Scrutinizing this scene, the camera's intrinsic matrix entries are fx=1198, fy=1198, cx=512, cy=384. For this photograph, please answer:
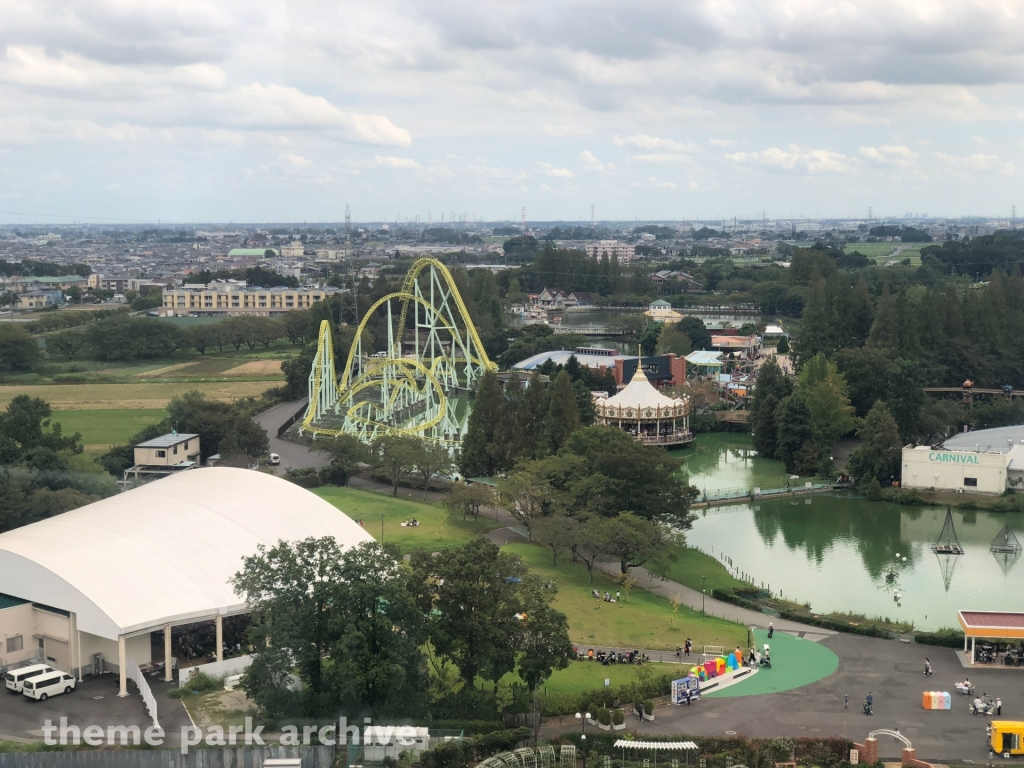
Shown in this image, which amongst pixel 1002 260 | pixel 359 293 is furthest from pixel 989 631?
pixel 1002 260

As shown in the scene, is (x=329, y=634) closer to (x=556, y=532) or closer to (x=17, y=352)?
(x=556, y=532)

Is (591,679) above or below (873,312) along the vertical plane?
below

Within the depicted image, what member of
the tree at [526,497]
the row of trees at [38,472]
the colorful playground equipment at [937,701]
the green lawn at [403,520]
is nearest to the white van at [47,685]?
the row of trees at [38,472]

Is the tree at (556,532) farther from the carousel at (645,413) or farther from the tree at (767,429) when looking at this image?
the tree at (767,429)

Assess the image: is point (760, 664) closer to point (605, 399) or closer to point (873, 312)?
point (605, 399)

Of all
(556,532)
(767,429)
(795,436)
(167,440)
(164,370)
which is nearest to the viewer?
(556,532)

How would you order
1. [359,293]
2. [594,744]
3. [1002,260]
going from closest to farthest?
[594,744]
[359,293]
[1002,260]

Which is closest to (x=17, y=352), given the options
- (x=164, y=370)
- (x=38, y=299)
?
(x=164, y=370)
